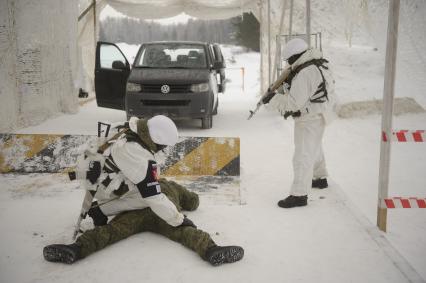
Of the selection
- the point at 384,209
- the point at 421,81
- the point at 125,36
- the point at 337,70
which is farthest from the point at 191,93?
the point at 125,36

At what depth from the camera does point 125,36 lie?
65.4m

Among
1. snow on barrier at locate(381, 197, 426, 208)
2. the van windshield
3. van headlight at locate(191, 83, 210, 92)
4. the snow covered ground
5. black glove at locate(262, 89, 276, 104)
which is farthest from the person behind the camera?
the van windshield

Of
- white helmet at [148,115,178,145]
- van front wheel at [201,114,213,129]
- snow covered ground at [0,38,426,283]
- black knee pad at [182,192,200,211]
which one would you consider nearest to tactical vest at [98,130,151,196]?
white helmet at [148,115,178,145]

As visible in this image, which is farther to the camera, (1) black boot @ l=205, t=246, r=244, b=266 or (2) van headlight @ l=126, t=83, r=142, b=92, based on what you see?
(2) van headlight @ l=126, t=83, r=142, b=92

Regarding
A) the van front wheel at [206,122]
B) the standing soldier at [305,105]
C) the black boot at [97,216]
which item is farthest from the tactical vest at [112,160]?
the van front wheel at [206,122]

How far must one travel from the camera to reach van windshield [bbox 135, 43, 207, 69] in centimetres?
968

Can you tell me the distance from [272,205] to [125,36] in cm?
6373

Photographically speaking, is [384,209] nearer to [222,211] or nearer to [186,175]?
[222,211]

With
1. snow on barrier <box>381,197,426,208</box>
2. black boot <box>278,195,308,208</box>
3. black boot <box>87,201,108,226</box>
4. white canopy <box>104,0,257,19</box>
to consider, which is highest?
white canopy <box>104,0,257,19</box>

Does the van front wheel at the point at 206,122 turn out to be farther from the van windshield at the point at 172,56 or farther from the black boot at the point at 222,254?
the black boot at the point at 222,254

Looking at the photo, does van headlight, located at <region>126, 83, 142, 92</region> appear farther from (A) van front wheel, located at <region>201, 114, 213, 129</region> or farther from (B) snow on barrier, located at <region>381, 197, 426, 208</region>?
(B) snow on barrier, located at <region>381, 197, 426, 208</region>

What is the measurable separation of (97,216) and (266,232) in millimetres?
1526

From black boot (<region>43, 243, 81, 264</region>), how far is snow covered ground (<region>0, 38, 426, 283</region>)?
52 millimetres

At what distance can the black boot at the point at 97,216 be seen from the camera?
13.1 feet
